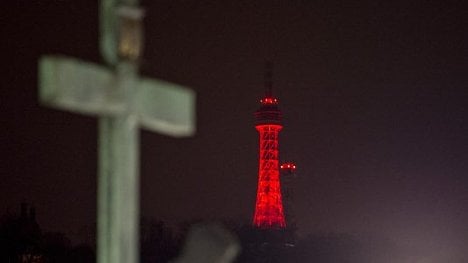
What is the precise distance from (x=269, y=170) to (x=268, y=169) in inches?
5.2

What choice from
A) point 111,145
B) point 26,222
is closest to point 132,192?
Result: point 111,145

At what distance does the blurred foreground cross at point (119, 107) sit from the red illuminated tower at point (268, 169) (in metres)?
83.8

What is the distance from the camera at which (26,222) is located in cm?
5428

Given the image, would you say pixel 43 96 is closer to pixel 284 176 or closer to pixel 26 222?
pixel 26 222

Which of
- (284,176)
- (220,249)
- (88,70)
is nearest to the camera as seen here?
(88,70)

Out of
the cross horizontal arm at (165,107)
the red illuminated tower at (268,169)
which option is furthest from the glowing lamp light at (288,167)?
the cross horizontal arm at (165,107)

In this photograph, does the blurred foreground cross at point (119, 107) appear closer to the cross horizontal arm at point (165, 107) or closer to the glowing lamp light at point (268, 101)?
the cross horizontal arm at point (165, 107)

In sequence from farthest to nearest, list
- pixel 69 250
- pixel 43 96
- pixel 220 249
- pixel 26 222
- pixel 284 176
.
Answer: pixel 284 176
pixel 26 222
pixel 69 250
pixel 220 249
pixel 43 96

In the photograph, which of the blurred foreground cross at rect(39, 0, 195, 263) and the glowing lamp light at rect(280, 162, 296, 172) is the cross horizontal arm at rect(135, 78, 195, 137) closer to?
the blurred foreground cross at rect(39, 0, 195, 263)

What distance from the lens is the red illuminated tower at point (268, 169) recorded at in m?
95.2

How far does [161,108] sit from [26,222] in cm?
4861

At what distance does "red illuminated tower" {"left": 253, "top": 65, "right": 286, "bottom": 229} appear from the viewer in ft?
313

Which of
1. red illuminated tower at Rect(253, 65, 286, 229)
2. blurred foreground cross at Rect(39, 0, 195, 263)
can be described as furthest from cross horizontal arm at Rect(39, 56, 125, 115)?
red illuminated tower at Rect(253, 65, 286, 229)

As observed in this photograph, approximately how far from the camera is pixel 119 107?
6508 mm
